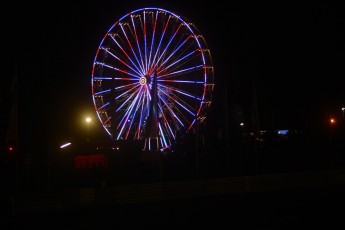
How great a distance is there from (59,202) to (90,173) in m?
5.60

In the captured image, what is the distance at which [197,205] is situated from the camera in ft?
56.7

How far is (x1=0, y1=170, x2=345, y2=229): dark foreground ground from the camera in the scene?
13.5 meters

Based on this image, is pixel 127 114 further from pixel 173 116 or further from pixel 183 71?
pixel 183 71

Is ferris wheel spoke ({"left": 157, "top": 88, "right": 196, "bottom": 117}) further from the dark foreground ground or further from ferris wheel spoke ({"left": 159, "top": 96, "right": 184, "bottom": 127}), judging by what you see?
the dark foreground ground

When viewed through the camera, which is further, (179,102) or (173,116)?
(179,102)

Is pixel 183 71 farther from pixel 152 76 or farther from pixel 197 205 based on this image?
pixel 197 205

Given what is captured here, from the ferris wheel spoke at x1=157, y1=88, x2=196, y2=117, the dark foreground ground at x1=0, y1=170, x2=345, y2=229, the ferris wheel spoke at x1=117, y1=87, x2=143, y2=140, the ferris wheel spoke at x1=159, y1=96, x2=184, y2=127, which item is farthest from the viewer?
the ferris wheel spoke at x1=157, y1=88, x2=196, y2=117

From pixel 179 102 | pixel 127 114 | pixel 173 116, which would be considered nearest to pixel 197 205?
pixel 173 116

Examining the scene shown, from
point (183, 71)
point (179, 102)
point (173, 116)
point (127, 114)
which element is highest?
point (183, 71)

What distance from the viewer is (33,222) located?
15055 millimetres

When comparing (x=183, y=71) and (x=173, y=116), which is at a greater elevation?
(x=183, y=71)

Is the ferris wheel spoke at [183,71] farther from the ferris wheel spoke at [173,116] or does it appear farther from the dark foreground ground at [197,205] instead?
the dark foreground ground at [197,205]

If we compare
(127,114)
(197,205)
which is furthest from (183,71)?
(197,205)

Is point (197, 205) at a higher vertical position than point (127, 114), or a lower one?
lower
